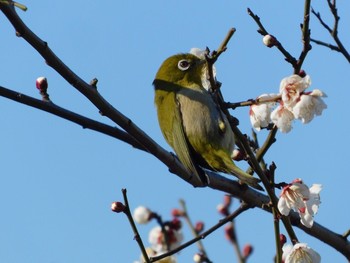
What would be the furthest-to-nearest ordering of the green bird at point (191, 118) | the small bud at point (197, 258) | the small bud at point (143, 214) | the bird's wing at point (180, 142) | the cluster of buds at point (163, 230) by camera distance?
the small bud at point (143, 214), the cluster of buds at point (163, 230), the green bird at point (191, 118), the bird's wing at point (180, 142), the small bud at point (197, 258)

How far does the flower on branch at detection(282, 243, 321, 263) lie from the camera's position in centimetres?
375

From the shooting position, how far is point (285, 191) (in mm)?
3697

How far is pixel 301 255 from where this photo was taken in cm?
379

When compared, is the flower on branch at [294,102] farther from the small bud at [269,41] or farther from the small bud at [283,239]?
the small bud at [283,239]

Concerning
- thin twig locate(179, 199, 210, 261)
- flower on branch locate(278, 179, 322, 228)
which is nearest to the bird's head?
thin twig locate(179, 199, 210, 261)

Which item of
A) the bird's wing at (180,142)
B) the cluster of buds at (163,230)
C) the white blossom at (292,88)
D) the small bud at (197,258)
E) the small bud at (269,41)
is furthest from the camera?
the cluster of buds at (163,230)

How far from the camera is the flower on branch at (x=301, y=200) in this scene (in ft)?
11.9

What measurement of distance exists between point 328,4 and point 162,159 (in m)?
1.70

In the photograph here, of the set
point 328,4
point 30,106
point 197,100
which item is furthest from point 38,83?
point 197,100

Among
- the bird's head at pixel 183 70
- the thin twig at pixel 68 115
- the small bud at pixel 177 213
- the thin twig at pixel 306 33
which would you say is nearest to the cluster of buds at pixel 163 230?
the small bud at pixel 177 213

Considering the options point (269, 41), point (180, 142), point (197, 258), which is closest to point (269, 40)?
point (269, 41)

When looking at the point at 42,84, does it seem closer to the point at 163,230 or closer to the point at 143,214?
the point at 163,230

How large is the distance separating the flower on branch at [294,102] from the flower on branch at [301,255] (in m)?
0.59

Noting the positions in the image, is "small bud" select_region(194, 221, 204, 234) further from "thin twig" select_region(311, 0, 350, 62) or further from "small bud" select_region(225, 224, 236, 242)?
"thin twig" select_region(311, 0, 350, 62)
